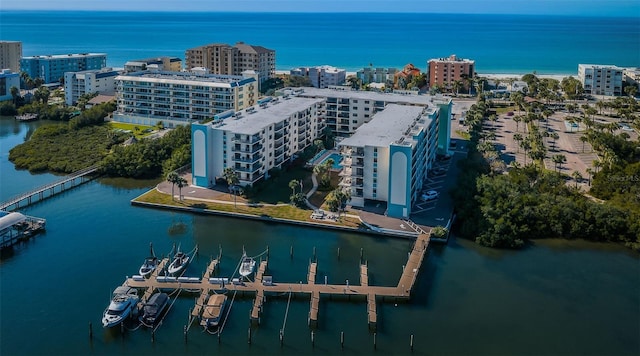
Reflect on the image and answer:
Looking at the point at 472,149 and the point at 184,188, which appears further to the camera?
the point at 472,149

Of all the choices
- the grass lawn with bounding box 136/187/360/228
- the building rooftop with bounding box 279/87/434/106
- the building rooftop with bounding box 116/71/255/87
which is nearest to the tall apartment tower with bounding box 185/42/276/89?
the building rooftop with bounding box 116/71/255/87

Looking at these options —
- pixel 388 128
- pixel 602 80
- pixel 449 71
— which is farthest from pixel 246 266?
pixel 602 80

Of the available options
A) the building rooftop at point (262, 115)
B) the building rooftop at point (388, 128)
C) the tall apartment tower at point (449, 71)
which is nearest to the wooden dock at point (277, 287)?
the building rooftop at point (388, 128)

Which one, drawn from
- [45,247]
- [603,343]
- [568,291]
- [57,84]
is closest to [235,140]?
[45,247]

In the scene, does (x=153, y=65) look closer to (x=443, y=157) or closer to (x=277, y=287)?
(x=443, y=157)

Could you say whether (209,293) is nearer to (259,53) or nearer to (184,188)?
(184,188)

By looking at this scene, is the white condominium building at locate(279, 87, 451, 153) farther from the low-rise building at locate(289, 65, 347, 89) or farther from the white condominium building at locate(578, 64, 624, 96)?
the white condominium building at locate(578, 64, 624, 96)
